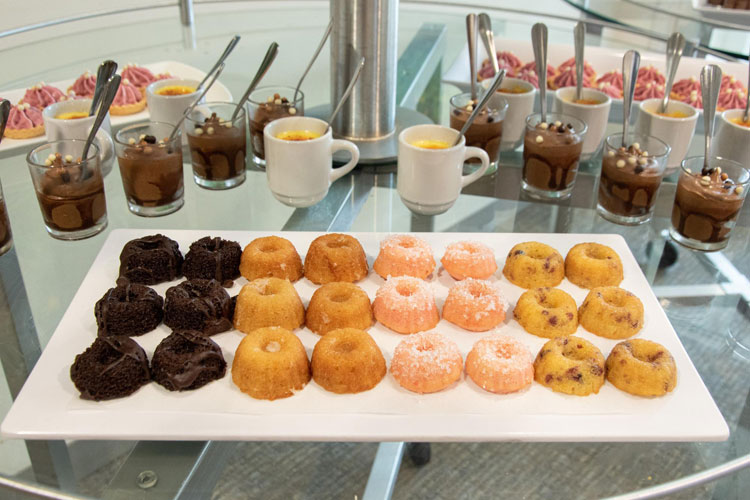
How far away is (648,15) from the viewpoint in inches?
102

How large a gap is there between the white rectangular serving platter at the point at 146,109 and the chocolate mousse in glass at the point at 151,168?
364 mm

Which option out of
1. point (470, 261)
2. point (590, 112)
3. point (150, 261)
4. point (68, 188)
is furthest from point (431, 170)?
point (68, 188)

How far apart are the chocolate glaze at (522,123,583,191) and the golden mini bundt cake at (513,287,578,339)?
0.41 meters

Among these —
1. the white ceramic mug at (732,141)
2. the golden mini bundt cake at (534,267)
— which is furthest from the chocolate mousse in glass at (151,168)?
the white ceramic mug at (732,141)

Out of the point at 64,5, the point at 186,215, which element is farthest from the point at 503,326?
the point at 64,5

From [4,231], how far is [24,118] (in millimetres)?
472

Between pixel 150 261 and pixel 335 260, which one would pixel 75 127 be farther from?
pixel 335 260

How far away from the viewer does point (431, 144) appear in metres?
1.51

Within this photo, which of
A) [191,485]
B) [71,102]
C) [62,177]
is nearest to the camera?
[191,485]

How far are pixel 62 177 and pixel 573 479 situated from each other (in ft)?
3.40

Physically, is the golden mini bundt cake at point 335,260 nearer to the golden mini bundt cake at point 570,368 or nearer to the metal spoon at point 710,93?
the golden mini bundt cake at point 570,368

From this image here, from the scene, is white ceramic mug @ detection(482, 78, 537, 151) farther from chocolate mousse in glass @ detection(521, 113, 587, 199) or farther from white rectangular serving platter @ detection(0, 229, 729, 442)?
white rectangular serving platter @ detection(0, 229, 729, 442)

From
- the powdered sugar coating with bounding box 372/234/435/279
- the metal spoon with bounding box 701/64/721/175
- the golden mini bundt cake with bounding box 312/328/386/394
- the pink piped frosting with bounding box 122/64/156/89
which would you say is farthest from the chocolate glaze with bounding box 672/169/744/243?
the pink piped frosting with bounding box 122/64/156/89

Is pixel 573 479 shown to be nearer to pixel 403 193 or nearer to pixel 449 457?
pixel 449 457
